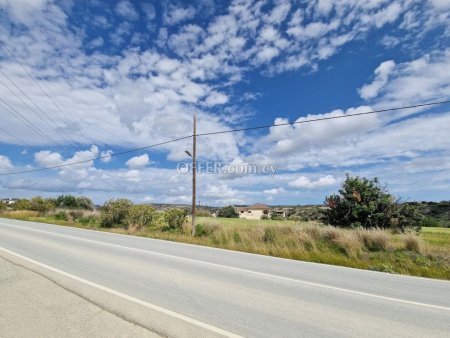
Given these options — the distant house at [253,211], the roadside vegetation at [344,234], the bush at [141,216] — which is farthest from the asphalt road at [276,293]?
the distant house at [253,211]

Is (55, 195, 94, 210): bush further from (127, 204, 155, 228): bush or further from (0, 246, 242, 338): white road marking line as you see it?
(0, 246, 242, 338): white road marking line

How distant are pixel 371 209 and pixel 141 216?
55.1 ft

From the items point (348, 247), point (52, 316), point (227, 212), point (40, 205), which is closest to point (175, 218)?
point (348, 247)

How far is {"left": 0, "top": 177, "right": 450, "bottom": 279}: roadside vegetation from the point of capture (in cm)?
1114

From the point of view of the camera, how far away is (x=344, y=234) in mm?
13750

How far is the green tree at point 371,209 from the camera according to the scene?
60.8 feet

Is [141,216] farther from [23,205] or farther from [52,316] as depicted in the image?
[23,205]

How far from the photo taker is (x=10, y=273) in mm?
7820

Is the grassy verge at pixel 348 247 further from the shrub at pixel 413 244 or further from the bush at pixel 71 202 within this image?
the bush at pixel 71 202

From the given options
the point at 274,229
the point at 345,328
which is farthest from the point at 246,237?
the point at 345,328

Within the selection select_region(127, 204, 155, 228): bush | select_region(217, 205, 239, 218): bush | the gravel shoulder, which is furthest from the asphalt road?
select_region(217, 205, 239, 218): bush

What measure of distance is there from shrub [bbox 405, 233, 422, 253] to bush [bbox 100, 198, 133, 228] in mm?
21140

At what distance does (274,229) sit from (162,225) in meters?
9.74

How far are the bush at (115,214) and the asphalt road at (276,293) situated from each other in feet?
55.8
